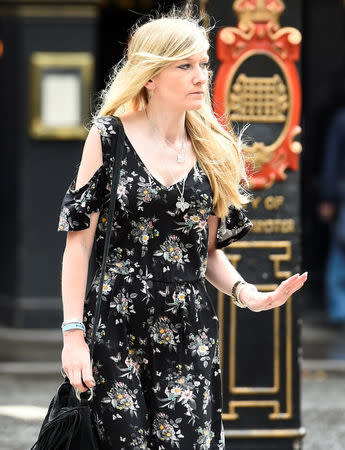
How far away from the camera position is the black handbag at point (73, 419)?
10.8ft

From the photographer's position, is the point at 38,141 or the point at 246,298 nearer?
the point at 246,298

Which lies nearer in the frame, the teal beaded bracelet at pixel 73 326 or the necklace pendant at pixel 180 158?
the teal beaded bracelet at pixel 73 326

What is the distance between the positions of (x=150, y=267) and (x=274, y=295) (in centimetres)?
38

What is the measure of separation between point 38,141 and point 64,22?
3.33 ft

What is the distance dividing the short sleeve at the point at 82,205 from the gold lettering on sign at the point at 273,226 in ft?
6.98

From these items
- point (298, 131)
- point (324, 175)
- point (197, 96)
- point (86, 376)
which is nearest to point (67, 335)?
point (86, 376)

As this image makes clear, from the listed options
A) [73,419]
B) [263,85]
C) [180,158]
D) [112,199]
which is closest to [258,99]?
[263,85]

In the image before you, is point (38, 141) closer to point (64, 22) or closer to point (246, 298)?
point (64, 22)

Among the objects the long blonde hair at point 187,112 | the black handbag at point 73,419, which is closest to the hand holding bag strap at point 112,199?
the black handbag at point 73,419

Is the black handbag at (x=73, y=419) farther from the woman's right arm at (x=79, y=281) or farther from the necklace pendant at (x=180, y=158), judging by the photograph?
the necklace pendant at (x=180, y=158)

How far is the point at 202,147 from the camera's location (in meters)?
3.65

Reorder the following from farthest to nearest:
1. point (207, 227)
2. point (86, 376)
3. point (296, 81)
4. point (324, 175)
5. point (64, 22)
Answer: point (324, 175) → point (64, 22) → point (296, 81) → point (207, 227) → point (86, 376)

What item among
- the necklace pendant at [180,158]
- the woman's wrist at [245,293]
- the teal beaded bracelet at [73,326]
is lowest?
the teal beaded bracelet at [73,326]

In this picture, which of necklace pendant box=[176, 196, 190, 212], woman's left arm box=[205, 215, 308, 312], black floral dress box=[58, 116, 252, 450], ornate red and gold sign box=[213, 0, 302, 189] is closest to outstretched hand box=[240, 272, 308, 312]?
woman's left arm box=[205, 215, 308, 312]
